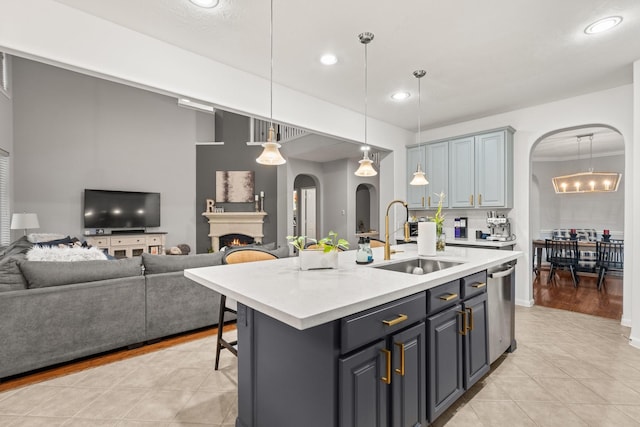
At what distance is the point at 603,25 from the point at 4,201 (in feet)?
26.5

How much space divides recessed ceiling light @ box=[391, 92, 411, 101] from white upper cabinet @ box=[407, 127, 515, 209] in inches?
48.7

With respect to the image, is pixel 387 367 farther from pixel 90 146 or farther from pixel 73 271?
pixel 90 146

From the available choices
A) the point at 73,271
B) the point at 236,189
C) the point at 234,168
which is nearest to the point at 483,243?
the point at 73,271

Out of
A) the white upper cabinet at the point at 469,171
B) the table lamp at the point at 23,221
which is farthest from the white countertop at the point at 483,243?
the table lamp at the point at 23,221

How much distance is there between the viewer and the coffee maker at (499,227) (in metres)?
4.18

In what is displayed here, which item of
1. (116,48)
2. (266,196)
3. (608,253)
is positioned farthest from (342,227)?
(116,48)

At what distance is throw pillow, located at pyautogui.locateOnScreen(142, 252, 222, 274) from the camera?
9.59 ft

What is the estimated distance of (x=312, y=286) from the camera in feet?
4.87

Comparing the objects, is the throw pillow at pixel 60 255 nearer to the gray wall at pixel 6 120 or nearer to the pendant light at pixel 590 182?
the gray wall at pixel 6 120

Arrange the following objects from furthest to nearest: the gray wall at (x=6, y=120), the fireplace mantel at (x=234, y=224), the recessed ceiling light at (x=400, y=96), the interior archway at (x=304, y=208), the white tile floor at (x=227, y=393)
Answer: the interior archway at (x=304, y=208)
the fireplace mantel at (x=234, y=224)
the gray wall at (x=6, y=120)
the recessed ceiling light at (x=400, y=96)
the white tile floor at (x=227, y=393)

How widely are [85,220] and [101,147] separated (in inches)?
62.5

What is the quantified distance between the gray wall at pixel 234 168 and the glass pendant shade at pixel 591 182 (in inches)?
246

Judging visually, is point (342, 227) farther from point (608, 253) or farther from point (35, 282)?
point (35, 282)

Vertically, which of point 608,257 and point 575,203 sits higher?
point 575,203
